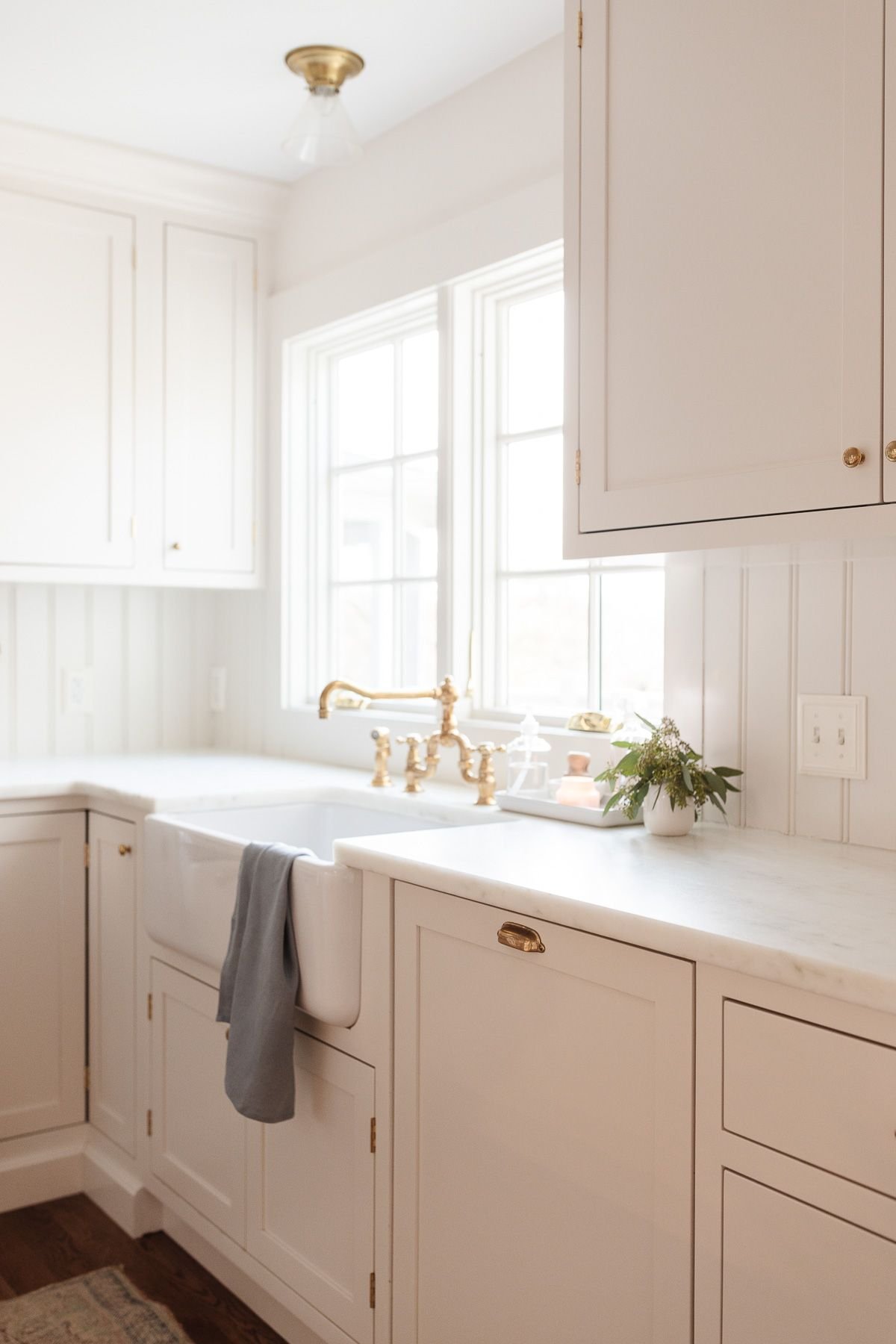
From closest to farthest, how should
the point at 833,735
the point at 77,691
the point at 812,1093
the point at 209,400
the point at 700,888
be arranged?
the point at 812,1093 < the point at 700,888 < the point at 833,735 < the point at 209,400 < the point at 77,691

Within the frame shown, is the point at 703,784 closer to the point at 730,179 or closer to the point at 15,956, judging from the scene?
the point at 730,179

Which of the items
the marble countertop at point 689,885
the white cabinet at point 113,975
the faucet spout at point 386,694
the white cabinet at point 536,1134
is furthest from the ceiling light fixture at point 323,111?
the white cabinet at point 536,1134

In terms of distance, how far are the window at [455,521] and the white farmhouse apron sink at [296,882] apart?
0.41 meters

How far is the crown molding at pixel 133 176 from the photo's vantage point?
2.79m

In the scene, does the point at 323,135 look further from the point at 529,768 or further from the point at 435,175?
the point at 529,768

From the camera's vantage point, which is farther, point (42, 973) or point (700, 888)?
point (42, 973)

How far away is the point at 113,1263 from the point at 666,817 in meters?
1.47

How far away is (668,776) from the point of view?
70.4 inches

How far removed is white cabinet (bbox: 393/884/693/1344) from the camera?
49.8 inches

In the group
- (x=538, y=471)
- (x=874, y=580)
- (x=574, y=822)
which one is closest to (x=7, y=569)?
(x=538, y=471)

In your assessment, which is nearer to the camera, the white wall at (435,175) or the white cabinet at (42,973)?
the white wall at (435,175)

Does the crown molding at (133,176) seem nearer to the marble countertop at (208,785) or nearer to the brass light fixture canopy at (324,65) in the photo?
the brass light fixture canopy at (324,65)

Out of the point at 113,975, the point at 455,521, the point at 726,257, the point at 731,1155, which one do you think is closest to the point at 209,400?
the point at 455,521

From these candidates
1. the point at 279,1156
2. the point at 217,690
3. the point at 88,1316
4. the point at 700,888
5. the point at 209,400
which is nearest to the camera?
the point at 700,888
